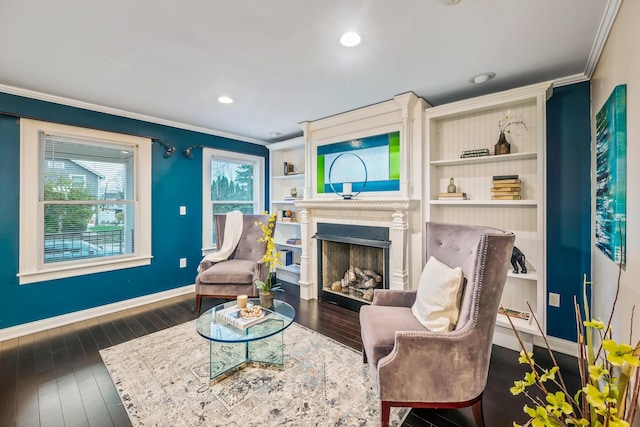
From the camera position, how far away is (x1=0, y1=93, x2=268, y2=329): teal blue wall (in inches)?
106

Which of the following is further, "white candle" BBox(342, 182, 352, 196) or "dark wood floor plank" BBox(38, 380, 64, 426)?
"white candle" BBox(342, 182, 352, 196)

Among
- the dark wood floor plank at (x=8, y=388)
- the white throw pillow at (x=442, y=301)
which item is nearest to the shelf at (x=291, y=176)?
the white throw pillow at (x=442, y=301)

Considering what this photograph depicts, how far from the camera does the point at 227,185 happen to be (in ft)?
14.8

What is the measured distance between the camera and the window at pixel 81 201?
2.81m

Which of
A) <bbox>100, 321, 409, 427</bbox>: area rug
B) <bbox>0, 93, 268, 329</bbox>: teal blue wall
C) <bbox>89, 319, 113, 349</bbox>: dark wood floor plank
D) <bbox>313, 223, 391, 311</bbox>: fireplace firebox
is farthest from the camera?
<bbox>313, 223, 391, 311</bbox>: fireplace firebox

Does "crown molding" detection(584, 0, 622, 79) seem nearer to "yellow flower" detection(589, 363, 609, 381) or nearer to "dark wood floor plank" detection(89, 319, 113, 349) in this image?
"yellow flower" detection(589, 363, 609, 381)

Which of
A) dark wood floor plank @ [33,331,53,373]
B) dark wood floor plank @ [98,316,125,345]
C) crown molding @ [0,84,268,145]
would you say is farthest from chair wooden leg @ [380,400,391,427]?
crown molding @ [0,84,268,145]

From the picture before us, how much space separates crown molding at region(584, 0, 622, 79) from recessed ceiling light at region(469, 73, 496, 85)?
618mm

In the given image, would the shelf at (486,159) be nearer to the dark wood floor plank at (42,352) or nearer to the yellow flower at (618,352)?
the yellow flower at (618,352)

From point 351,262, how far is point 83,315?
307cm

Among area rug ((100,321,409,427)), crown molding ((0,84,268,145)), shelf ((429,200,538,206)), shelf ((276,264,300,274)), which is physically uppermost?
crown molding ((0,84,268,145))

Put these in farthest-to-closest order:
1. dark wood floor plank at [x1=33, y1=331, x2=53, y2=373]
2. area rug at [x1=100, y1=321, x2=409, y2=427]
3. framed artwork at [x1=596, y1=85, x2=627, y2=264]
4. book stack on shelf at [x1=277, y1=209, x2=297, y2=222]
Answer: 1. book stack on shelf at [x1=277, y1=209, x2=297, y2=222]
2. dark wood floor plank at [x1=33, y1=331, x2=53, y2=373]
3. area rug at [x1=100, y1=321, x2=409, y2=427]
4. framed artwork at [x1=596, y1=85, x2=627, y2=264]

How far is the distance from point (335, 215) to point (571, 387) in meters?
2.52

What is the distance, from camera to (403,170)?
2.96 m
